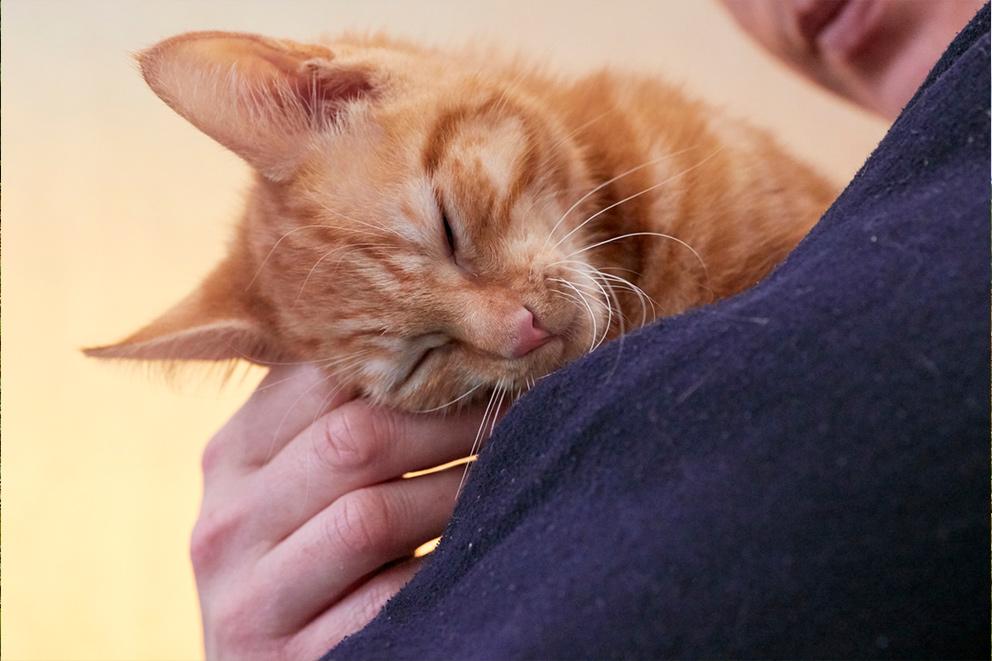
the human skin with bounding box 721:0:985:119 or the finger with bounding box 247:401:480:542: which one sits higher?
the human skin with bounding box 721:0:985:119

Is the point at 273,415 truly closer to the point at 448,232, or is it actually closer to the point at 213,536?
the point at 213,536

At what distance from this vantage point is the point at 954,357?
42cm

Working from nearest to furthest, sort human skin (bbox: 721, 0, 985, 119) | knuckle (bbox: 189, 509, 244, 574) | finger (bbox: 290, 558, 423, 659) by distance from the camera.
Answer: finger (bbox: 290, 558, 423, 659) → knuckle (bbox: 189, 509, 244, 574) → human skin (bbox: 721, 0, 985, 119)

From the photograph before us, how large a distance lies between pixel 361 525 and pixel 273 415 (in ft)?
0.79

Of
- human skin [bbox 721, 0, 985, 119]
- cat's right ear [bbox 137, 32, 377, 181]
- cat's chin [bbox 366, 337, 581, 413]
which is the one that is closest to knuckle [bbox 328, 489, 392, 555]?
cat's chin [bbox 366, 337, 581, 413]

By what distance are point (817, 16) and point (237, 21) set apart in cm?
117

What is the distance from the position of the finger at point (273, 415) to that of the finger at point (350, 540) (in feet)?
0.50

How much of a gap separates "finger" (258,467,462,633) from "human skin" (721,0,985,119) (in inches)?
36.7

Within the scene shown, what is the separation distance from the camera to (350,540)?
83 centimetres

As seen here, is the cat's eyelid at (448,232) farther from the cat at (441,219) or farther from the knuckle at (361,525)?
the knuckle at (361,525)

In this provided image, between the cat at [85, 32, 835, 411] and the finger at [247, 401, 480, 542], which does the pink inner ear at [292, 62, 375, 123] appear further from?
the finger at [247, 401, 480, 542]

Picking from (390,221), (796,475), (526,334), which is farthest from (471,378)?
(796,475)

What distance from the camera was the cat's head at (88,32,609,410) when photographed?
0.87 m

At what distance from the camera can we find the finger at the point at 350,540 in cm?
83
